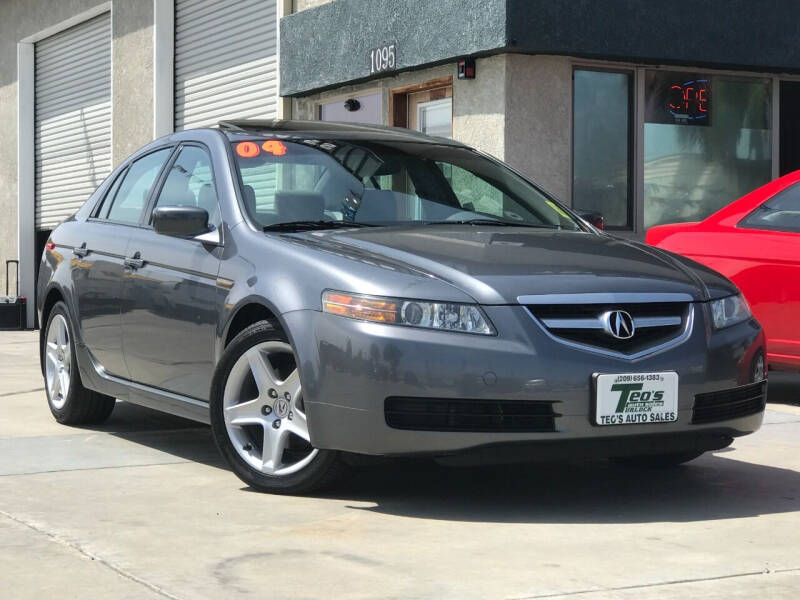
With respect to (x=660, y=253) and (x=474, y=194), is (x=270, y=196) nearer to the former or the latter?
(x=474, y=194)

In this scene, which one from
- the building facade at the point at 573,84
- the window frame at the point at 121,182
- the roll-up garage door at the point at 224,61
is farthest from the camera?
the roll-up garage door at the point at 224,61

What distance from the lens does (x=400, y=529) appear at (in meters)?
4.67

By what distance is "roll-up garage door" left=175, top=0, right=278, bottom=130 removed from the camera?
16.0 metres

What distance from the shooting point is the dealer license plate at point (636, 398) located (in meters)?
4.77

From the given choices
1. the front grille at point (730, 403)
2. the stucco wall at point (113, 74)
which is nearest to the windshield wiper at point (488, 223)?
the front grille at point (730, 403)

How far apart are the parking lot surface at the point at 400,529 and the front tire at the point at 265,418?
97 mm

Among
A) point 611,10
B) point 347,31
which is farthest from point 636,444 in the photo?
point 347,31

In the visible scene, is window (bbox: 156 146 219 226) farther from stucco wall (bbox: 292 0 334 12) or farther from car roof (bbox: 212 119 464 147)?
stucco wall (bbox: 292 0 334 12)

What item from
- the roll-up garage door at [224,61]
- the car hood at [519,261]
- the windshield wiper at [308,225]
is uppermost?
the roll-up garage door at [224,61]

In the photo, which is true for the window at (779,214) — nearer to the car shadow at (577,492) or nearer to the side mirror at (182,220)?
the car shadow at (577,492)

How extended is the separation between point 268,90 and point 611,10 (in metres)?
5.02

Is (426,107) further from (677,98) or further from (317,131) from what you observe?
(317,131)

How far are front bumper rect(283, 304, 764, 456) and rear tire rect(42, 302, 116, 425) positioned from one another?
2572mm

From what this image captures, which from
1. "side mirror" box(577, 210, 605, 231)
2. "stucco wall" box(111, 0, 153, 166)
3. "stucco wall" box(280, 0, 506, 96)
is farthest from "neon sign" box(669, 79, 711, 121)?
"stucco wall" box(111, 0, 153, 166)
